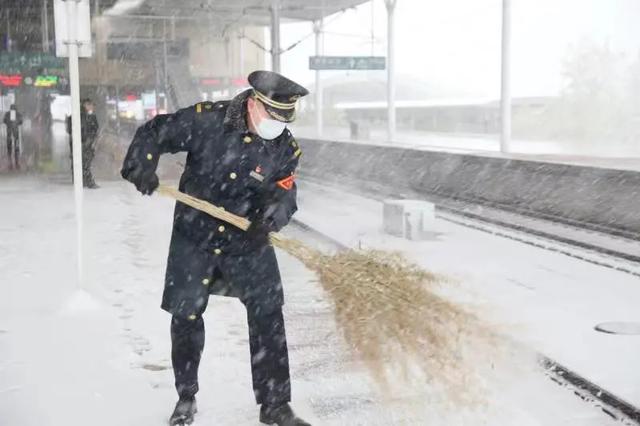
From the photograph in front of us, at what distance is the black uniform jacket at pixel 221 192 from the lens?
413 cm

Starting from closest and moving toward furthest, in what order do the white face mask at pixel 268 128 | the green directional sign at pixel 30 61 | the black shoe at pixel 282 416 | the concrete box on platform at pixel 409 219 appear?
1. the white face mask at pixel 268 128
2. the black shoe at pixel 282 416
3. the concrete box on platform at pixel 409 219
4. the green directional sign at pixel 30 61

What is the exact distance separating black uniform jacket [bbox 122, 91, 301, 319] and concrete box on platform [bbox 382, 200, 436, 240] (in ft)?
22.2

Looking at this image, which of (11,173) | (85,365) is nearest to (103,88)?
(11,173)

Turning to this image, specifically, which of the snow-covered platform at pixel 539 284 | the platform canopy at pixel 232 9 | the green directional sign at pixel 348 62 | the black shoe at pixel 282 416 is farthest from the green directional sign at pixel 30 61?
the black shoe at pixel 282 416

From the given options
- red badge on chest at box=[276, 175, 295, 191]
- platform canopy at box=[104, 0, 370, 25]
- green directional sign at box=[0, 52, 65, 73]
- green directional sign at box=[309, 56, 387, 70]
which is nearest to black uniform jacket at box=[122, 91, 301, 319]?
red badge on chest at box=[276, 175, 295, 191]

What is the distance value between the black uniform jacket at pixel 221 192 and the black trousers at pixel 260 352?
8cm

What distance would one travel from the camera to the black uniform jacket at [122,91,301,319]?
4.13m

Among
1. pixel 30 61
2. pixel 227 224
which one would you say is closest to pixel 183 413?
pixel 227 224

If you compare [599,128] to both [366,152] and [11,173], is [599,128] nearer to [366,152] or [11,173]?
[366,152]

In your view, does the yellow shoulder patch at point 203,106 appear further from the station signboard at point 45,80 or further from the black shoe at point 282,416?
the station signboard at point 45,80

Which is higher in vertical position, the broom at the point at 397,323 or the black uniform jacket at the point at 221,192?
the black uniform jacket at the point at 221,192

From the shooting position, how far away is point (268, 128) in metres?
4.10

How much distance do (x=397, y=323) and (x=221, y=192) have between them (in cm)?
109

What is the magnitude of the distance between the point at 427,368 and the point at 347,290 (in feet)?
1.84
